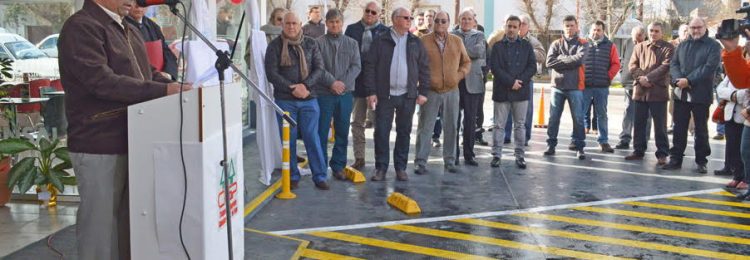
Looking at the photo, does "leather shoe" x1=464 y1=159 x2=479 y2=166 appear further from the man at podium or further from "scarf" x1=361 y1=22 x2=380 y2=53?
the man at podium

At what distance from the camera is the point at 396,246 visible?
6.36 meters

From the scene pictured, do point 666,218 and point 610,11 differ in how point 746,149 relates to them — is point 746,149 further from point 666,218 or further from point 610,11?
point 610,11

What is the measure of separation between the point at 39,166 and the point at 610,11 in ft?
110

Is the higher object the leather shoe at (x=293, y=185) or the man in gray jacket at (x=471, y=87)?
the man in gray jacket at (x=471, y=87)

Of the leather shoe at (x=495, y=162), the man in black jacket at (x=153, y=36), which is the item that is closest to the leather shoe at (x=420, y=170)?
the leather shoe at (x=495, y=162)

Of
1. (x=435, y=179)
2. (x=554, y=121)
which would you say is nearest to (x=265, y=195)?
(x=435, y=179)

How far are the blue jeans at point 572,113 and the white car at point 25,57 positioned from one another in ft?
22.5

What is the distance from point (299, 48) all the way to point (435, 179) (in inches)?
95.2

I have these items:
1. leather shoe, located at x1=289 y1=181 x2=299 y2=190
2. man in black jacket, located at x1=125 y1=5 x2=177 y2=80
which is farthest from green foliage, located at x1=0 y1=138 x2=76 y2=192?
leather shoe, located at x1=289 y1=181 x2=299 y2=190

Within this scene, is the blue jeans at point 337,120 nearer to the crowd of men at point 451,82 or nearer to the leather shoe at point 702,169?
the crowd of men at point 451,82

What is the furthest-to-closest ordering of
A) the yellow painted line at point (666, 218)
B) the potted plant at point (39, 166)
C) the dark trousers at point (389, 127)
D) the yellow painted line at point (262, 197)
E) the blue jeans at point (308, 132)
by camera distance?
the dark trousers at point (389, 127)
the blue jeans at point (308, 132)
the yellow painted line at point (262, 197)
the yellow painted line at point (666, 218)
the potted plant at point (39, 166)

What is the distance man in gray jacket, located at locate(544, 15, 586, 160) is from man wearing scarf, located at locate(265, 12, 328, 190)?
13.7 ft

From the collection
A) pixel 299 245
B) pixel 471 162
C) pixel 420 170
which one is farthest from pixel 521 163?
pixel 299 245

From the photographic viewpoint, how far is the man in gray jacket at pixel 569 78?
1107cm
